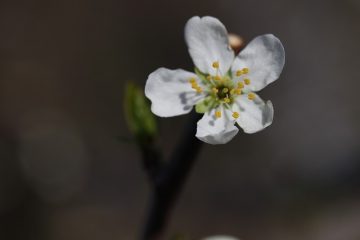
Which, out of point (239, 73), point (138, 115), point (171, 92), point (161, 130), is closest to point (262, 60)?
point (239, 73)

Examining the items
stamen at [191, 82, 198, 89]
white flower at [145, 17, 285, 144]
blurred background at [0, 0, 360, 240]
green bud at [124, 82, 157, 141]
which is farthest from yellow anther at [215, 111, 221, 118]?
blurred background at [0, 0, 360, 240]

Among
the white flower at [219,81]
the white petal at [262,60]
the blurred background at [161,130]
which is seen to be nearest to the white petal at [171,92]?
the white flower at [219,81]

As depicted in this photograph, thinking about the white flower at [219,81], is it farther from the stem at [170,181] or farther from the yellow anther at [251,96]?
the stem at [170,181]

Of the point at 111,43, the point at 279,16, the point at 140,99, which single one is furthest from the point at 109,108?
the point at 140,99

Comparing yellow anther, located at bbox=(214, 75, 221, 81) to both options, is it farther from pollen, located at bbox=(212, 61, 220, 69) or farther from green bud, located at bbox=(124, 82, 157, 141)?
green bud, located at bbox=(124, 82, 157, 141)

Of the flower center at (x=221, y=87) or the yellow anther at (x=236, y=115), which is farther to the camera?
the flower center at (x=221, y=87)

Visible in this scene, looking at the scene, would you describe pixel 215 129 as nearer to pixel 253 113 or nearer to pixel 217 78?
pixel 253 113

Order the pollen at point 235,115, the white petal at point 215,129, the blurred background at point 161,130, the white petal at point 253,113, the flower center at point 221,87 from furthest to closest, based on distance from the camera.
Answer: the blurred background at point 161,130, the flower center at point 221,87, the pollen at point 235,115, the white petal at point 253,113, the white petal at point 215,129
